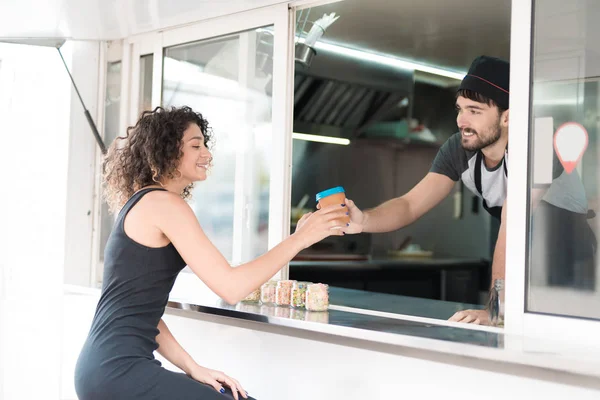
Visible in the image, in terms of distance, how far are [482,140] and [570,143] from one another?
886 mm

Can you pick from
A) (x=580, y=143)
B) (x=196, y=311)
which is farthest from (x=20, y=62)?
(x=580, y=143)

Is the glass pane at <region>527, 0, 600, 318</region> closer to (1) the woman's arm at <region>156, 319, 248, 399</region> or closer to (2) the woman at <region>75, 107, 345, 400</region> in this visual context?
(2) the woman at <region>75, 107, 345, 400</region>

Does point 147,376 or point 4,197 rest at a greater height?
point 4,197

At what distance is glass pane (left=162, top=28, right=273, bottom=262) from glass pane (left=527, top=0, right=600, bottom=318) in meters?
1.12

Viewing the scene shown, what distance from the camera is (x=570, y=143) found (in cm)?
177

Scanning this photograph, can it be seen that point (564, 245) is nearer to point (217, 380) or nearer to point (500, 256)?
point (500, 256)

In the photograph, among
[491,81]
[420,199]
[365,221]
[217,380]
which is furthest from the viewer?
[420,199]

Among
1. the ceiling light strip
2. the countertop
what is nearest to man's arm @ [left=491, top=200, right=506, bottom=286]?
the countertop

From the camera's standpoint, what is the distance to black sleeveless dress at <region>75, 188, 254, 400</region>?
1609mm

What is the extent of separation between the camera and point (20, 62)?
343 centimetres

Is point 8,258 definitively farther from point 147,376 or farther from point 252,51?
point 147,376

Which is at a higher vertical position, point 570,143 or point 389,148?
point 389,148

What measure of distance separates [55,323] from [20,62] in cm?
129

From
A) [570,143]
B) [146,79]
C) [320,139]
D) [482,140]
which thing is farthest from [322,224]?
[320,139]
